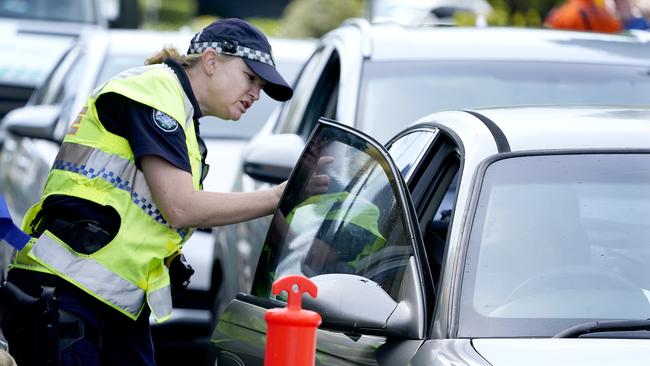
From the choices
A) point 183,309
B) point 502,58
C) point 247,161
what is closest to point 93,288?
point 247,161

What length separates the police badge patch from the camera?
4145mm

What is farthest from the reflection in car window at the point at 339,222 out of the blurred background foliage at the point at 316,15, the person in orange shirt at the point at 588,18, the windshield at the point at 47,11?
the blurred background foliage at the point at 316,15

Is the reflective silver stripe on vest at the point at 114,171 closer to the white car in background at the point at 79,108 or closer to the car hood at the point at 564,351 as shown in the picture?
the car hood at the point at 564,351

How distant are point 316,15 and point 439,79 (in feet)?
89.2

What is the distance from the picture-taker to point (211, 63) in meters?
4.36

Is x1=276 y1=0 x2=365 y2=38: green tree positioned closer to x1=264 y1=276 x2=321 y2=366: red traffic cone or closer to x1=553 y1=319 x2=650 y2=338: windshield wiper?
x1=553 y1=319 x2=650 y2=338: windshield wiper

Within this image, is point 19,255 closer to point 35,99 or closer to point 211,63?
point 211,63

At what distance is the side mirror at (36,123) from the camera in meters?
8.69

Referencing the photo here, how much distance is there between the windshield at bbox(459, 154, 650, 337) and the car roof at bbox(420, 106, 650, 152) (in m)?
0.04

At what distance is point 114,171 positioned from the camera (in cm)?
420

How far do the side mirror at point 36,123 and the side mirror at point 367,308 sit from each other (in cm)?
543

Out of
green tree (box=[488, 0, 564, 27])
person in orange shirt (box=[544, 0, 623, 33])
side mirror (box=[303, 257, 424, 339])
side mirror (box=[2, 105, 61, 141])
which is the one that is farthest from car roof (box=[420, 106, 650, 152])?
green tree (box=[488, 0, 564, 27])

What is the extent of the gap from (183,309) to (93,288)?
3353mm

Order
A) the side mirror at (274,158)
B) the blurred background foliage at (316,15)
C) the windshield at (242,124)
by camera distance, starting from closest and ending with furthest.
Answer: the side mirror at (274,158), the windshield at (242,124), the blurred background foliage at (316,15)
